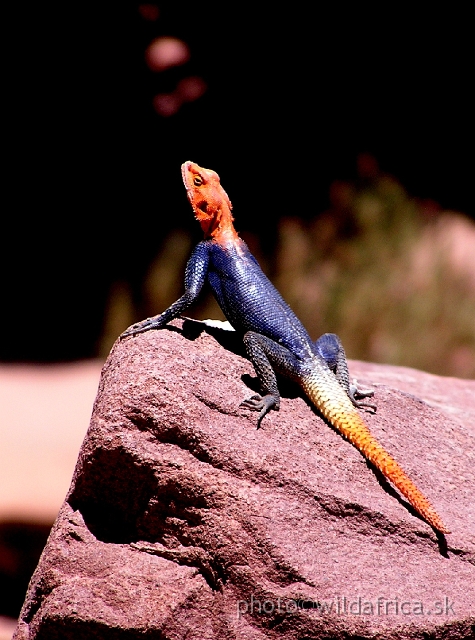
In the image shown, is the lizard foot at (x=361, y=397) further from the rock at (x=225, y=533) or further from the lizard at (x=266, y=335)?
the rock at (x=225, y=533)

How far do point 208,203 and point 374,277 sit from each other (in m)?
5.91

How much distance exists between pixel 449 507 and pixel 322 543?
0.67 meters

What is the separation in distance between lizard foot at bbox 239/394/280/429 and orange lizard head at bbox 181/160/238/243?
90 cm

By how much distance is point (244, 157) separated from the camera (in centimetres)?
1088

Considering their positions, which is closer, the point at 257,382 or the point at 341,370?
the point at 257,382

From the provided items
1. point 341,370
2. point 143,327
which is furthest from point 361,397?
point 143,327

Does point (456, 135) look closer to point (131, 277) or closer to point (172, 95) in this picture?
point (172, 95)

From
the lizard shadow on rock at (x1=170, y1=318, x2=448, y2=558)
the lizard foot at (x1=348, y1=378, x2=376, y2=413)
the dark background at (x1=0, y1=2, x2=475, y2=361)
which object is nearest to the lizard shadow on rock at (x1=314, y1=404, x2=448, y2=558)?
the lizard shadow on rock at (x1=170, y1=318, x2=448, y2=558)

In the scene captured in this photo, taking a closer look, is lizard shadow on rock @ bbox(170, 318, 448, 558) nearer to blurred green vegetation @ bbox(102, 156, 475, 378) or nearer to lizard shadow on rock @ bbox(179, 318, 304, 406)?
lizard shadow on rock @ bbox(179, 318, 304, 406)

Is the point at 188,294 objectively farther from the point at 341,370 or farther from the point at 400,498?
the point at 400,498

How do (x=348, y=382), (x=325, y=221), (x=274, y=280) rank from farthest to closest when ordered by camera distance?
(x=325, y=221), (x=274, y=280), (x=348, y=382)

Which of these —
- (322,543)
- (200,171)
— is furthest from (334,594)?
(200,171)

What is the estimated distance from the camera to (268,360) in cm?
370

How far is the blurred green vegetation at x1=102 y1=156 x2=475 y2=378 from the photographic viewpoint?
9.09 meters
